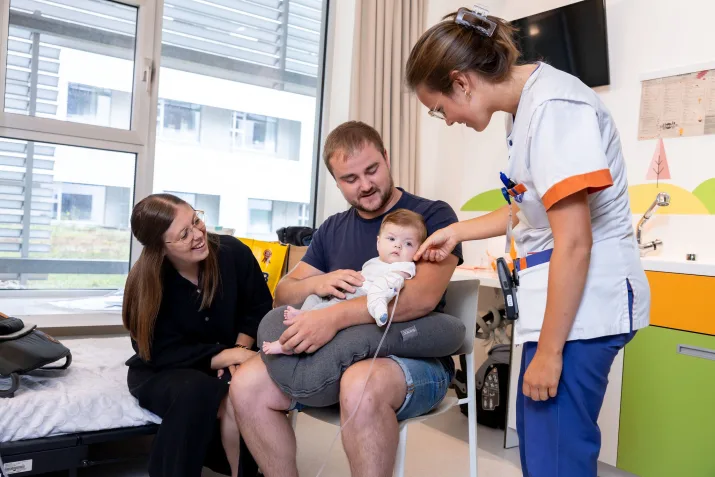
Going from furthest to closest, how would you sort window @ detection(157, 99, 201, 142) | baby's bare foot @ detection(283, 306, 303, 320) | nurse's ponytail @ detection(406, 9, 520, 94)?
window @ detection(157, 99, 201, 142) < baby's bare foot @ detection(283, 306, 303, 320) < nurse's ponytail @ detection(406, 9, 520, 94)

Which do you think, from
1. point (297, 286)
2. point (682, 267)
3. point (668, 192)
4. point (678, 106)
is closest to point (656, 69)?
point (678, 106)

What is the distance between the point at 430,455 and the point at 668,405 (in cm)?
95

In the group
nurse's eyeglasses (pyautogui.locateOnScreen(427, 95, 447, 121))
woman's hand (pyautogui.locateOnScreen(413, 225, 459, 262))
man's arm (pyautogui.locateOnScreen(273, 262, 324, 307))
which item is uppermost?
nurse's eyeglasses (pyautogui.locateOnScreen(427, 95, 447, 121))

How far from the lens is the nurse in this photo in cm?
108

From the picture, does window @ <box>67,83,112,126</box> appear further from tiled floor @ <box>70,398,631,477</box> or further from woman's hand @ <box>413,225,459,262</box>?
woman's hand @ <box>413,225,459,262</box>

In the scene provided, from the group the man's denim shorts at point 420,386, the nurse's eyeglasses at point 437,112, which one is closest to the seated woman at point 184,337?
the man's denim shorts at point 420,386

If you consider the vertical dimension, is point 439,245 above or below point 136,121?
below

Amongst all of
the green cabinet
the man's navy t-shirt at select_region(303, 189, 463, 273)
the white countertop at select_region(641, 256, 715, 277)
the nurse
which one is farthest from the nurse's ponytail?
the green cabinet

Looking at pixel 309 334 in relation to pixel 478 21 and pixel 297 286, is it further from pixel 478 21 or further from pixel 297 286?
pixel 478 21

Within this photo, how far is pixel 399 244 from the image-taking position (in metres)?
1.67

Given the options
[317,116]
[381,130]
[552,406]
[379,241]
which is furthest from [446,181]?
[552,406]

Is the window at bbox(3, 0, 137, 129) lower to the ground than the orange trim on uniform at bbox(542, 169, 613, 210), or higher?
higher

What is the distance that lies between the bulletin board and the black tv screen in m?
0.24

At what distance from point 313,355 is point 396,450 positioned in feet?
0.99
